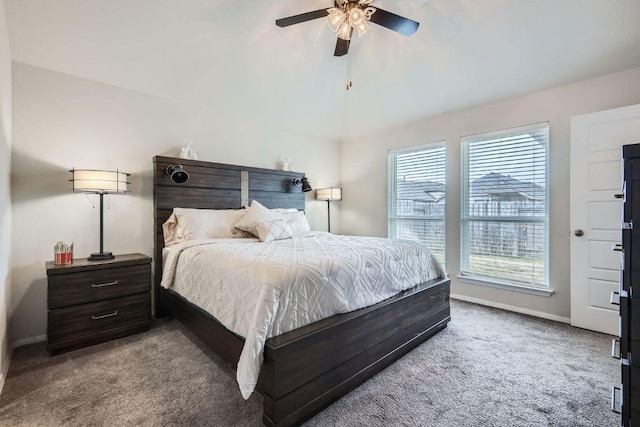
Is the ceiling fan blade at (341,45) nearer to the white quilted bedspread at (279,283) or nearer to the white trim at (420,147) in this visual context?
the white quilted bedspread at (279,283)

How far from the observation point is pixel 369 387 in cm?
190

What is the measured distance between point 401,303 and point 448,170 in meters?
2.42

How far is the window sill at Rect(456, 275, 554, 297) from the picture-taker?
316 cm

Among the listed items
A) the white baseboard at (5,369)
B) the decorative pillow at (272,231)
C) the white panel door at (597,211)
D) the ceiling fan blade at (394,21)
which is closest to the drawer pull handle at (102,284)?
the white baseboard at (5,369)

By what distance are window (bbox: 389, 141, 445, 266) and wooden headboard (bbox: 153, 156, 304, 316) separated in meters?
1.54

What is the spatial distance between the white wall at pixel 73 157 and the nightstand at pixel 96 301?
1.23ft

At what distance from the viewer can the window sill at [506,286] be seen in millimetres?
3160

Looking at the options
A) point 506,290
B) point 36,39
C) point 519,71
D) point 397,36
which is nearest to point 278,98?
point 397,36

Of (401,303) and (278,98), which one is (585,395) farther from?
(278,98)

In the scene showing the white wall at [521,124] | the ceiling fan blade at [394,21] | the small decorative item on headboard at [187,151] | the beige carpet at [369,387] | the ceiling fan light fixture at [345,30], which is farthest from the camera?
the small decorative item on headboard at [187,151]

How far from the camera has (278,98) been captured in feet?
12.8

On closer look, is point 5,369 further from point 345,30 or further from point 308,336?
point 345,30

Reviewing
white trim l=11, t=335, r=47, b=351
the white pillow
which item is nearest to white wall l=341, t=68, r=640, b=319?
the white pillow

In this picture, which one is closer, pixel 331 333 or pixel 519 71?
pixel 331 333
